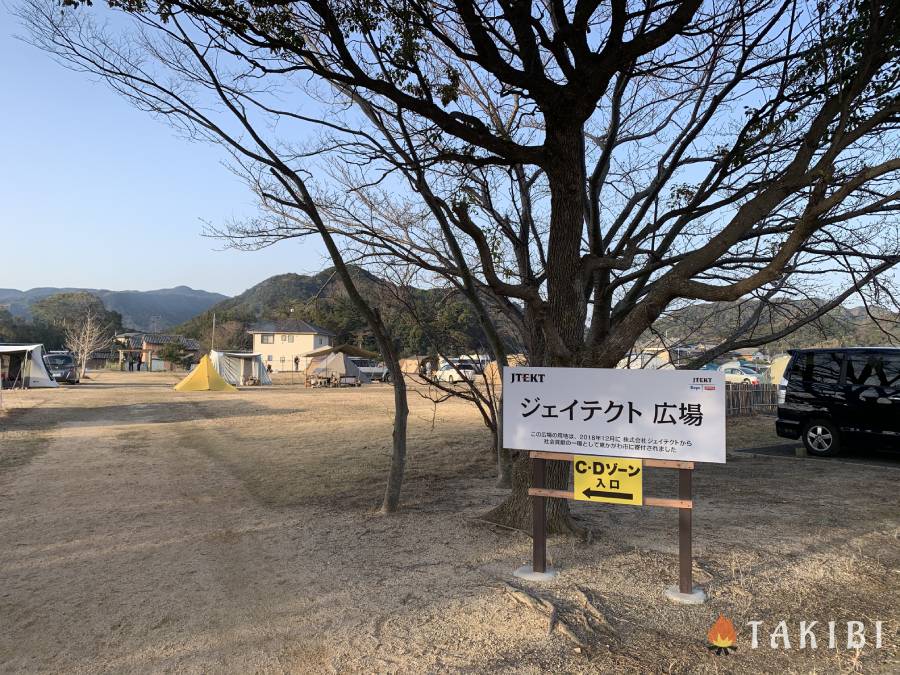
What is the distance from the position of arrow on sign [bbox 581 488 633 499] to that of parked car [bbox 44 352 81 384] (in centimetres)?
3288

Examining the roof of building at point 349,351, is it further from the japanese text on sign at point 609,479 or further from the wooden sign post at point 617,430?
the japanese text on sign at point 609,479

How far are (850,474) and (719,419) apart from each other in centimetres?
547

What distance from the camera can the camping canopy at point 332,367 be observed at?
33406mm

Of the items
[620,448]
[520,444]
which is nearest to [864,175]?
[620,448]

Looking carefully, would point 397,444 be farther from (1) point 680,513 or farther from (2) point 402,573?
(1) point 680,513

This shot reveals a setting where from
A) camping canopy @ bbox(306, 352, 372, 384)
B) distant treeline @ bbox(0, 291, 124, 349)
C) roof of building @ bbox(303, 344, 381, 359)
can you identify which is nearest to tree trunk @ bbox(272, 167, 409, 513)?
roof of building @ bbox(303, 344, 381, 359)

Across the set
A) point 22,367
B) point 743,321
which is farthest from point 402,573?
point 22,367

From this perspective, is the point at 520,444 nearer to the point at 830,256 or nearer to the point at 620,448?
the point at 620,448

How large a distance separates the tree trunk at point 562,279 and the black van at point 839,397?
623 cm

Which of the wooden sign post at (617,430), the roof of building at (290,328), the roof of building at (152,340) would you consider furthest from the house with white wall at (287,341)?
the wooden sign post at (617,430)

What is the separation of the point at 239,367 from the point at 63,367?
28.2ft

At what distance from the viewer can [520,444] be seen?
3.89m

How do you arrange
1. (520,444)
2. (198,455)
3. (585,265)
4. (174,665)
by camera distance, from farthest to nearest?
1. (198,455)
2. (585,265)
3. (520,444)
4. (174,665)

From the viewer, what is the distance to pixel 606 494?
12.0 ft
